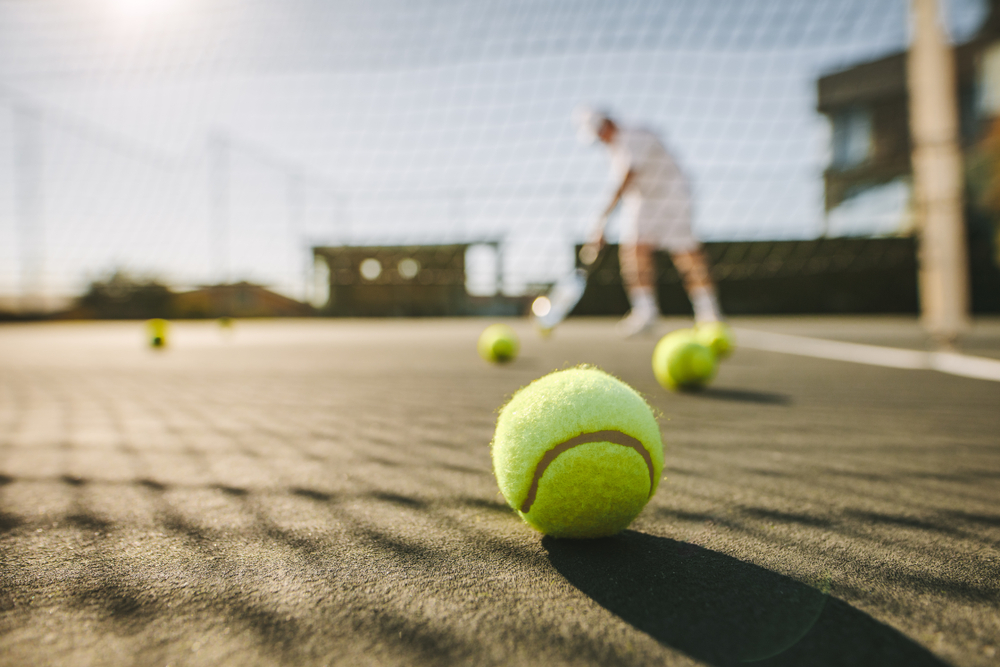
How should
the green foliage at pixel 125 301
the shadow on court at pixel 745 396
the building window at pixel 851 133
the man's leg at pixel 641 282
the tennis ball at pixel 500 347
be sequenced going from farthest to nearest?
the green foliage at pixel 125 301 < the building window at pixel 851 133 < the man's leg at pixel 641 282 < the tennis ball at pixel 500 347 < the shadow on court at pixel 745 396

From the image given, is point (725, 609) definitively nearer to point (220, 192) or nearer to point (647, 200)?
point (647, 200)

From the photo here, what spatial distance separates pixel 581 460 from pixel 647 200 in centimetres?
547

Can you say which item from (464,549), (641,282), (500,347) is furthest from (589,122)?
(464,549)

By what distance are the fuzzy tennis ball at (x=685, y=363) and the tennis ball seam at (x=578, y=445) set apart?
7.02ft

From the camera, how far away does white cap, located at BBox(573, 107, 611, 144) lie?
6.13 metres

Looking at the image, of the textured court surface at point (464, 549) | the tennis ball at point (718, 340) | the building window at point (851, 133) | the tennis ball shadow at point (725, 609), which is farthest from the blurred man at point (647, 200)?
the building window at point (851, 133)

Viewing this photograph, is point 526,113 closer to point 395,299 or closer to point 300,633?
point 300,633

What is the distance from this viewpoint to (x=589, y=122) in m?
6.20

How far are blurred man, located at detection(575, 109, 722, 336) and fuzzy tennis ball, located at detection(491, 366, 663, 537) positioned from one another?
4827mm

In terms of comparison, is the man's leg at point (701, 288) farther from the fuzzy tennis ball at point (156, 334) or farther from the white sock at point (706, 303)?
the fuzzy tennis ball at point (156, 334)

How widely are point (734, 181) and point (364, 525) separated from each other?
637cm

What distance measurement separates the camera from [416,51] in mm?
6551

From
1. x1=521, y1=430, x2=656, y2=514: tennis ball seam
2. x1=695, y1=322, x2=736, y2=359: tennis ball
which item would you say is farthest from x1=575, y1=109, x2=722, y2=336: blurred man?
x1=521, y1=430, x2=656, y2=514: tennis ball seam

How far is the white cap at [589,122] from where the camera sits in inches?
241
